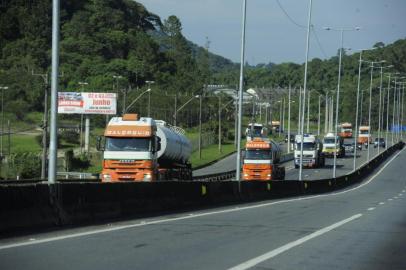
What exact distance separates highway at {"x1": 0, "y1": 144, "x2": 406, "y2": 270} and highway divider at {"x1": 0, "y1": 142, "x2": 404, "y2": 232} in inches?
25.4

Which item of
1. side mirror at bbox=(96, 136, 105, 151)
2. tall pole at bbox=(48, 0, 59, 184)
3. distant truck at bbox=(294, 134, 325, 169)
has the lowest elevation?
distant truck at bbox=(294, 134, 325, 169)

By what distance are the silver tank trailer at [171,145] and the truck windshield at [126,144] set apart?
4.89 m

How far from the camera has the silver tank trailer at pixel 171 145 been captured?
4234 centimetres

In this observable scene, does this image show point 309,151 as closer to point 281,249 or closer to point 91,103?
point 91,103

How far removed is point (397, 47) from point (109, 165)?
154479mm

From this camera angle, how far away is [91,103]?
8869cm

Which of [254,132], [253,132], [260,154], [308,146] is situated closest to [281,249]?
[260,154]

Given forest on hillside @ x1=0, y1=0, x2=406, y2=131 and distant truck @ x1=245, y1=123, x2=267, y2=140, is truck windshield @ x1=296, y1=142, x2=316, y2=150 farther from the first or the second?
forest on hillside @ x1=0, y1=0, x2=406, y2=131

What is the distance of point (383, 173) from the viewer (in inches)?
3383

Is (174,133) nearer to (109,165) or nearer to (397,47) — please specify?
(109,165)

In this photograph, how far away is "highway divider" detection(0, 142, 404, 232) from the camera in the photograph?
1622cm

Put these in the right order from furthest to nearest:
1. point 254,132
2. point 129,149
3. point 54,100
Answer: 1. point 254,132
2. point 129,149
3. point 54,100

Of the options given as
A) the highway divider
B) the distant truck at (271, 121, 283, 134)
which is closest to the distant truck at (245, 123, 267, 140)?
the highway divider

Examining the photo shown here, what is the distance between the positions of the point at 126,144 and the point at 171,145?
758 centimetres
